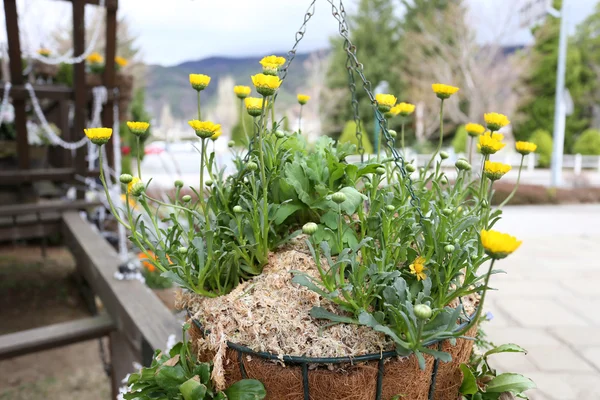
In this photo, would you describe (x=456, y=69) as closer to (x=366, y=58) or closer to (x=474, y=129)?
(x=366, y=58)

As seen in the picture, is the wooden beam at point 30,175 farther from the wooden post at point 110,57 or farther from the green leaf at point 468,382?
the green leaf at point 468,382

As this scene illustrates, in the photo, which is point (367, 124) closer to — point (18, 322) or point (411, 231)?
point (18, 322)

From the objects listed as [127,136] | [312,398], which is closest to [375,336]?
[312,398]

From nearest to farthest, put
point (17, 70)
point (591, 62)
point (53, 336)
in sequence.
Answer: point (53, 336) < point (17, 70) < point (591, 62)

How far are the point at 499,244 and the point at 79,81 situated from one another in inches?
116

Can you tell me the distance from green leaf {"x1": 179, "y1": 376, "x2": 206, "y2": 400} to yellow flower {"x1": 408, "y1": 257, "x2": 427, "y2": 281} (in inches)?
13.0

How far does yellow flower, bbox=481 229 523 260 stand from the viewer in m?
0.45

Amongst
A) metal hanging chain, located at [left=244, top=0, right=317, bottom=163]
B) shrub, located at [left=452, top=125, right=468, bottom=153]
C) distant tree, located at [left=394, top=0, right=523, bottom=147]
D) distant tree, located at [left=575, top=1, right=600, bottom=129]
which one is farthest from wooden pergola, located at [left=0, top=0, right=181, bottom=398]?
distant tree, located at [left=575, top=1, right=600, bottom=129]

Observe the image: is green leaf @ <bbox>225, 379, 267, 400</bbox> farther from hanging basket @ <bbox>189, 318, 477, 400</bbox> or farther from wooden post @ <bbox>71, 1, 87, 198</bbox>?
wooden post @ <bbox>71, 1, 87, 198</bbox>

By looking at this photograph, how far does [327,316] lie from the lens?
609mm

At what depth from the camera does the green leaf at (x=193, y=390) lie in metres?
0.62

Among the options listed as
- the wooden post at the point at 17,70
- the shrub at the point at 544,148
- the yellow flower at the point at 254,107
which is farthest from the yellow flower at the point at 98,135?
the shrub at the point at 544,148

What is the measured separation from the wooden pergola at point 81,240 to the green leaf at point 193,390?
0.65 meters

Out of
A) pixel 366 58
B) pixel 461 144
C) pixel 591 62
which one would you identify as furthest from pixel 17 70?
pixel 591 62
